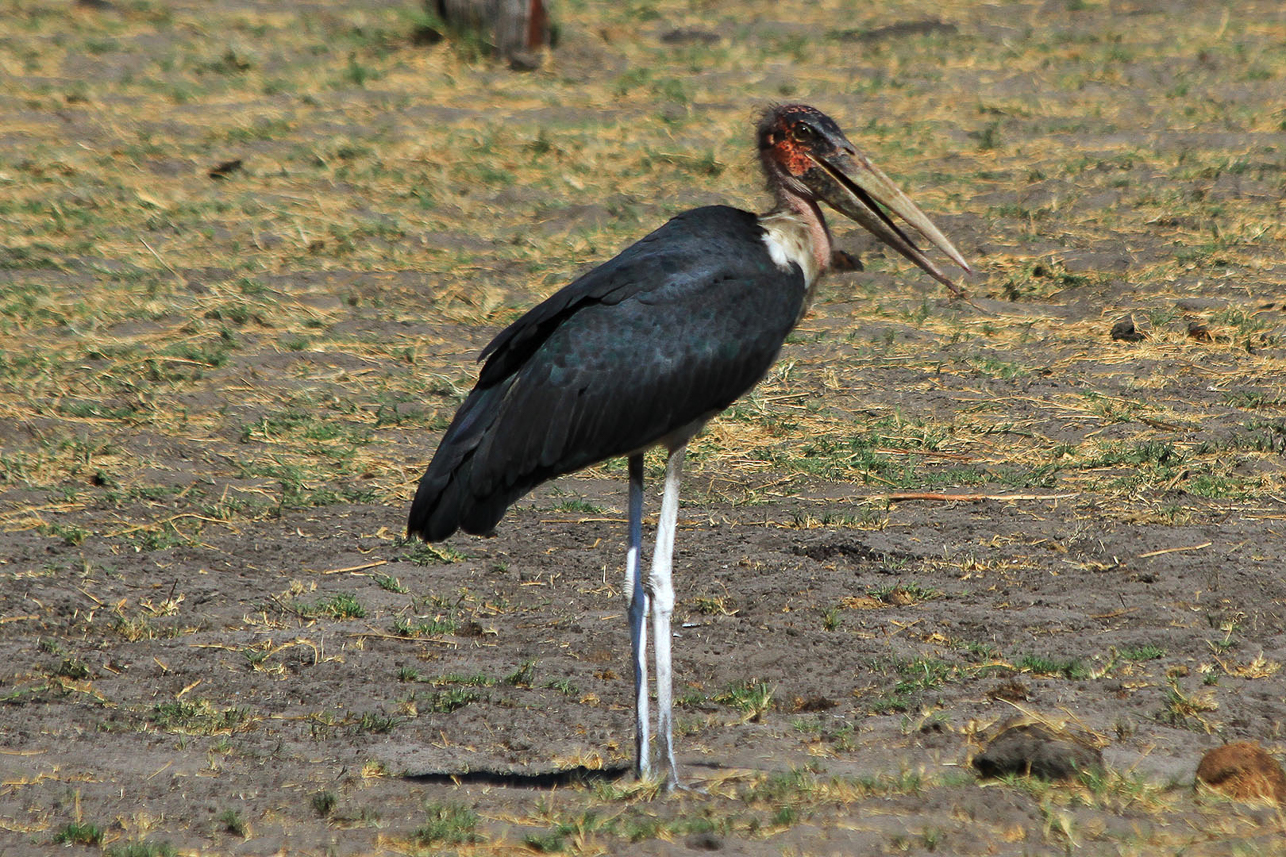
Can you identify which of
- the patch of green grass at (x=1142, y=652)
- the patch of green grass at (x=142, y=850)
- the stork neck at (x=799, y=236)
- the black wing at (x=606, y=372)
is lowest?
the patch of green grass at (x=1142, y=652)

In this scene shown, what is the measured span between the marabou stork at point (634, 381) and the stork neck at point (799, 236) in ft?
0.11

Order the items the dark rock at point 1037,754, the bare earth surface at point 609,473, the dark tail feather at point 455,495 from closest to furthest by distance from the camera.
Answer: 1. the dark rock at point 1037,754
2. the bare earth surface at point 609,473
3. the dark tail feather at point 455,495

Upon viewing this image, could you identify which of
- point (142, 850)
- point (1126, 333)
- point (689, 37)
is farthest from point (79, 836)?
point (689, 37)

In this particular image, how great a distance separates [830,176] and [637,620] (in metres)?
1.38

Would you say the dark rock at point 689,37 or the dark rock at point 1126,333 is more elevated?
the dark rock at point 689,37

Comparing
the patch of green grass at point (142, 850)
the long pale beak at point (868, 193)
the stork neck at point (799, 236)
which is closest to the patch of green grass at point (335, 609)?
the patch of green grass at point (142, 850)

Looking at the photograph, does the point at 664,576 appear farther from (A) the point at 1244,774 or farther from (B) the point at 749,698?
(A) the point at 1244,774

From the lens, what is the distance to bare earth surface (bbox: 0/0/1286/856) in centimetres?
370

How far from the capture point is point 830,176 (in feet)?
14.5

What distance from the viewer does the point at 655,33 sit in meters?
12.2

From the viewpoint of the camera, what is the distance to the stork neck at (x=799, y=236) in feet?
13.8

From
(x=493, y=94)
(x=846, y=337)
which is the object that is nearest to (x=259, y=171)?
(x=493, y=94)

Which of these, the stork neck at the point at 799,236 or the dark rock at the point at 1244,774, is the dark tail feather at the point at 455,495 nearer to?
the stork neck at the point at 799,236

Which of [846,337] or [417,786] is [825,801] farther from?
[846,337]
